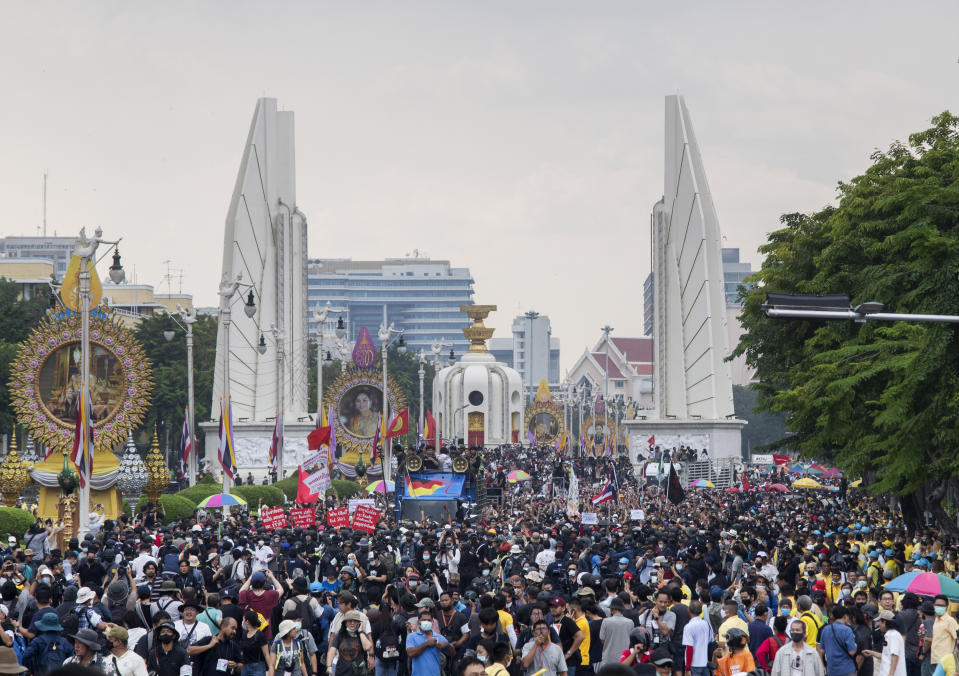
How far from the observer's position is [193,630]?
11.7m

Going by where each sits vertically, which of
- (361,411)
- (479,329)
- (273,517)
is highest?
(479,329)

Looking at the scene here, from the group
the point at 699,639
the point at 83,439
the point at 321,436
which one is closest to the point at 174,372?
the point at 321,436

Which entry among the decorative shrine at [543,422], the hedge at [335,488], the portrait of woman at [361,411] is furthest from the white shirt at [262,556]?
the decorative shrine at [543,422]

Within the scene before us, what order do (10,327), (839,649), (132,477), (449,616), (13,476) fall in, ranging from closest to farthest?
(839,649)
(449,616)
(13,476)
(132,477)
(10,327)

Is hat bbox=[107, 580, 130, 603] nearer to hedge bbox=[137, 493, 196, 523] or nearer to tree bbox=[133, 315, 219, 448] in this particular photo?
hedge bbox=[137, 493, 196, 523]

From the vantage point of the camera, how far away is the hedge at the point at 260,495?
39.8 m

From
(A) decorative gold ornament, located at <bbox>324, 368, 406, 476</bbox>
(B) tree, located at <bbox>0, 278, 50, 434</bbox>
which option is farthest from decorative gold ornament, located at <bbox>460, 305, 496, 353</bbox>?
(A) decorative gold ornament, located at <bbox>324, 368, 406, 476</bbox>

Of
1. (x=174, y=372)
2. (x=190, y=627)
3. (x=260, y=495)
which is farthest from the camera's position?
(x=174, y=372)

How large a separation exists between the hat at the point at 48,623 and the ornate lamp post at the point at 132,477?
21.0 m

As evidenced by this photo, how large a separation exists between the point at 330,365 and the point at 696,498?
47745 mm

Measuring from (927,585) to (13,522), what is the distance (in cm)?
1793

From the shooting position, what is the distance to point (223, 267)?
6969 cm

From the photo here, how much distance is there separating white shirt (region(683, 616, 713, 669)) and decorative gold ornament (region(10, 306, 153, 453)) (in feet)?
66.8

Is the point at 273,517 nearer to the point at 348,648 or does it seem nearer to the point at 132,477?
the point at 348,648
